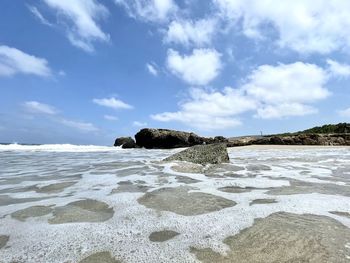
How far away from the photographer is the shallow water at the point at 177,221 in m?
2.74

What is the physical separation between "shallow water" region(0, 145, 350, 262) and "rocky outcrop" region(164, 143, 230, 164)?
304 centimetres

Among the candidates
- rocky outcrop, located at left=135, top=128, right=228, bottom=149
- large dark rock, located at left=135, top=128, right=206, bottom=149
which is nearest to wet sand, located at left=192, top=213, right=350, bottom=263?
rocky outcrop, located at left=135, top=128, right=228, bottom=149

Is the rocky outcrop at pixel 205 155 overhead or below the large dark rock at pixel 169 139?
below

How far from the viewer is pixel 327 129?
3016 cm

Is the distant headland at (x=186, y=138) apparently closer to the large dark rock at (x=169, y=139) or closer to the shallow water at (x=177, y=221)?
the large dark rock at (x=169, y=139)

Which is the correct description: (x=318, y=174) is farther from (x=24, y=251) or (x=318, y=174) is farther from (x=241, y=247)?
(x=24, y=251)

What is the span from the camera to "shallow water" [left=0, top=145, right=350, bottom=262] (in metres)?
2.74

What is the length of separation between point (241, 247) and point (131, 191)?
114 inches

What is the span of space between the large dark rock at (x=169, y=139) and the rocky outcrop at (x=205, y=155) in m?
21.4

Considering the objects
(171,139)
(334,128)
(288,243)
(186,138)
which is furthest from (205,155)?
(334,128)

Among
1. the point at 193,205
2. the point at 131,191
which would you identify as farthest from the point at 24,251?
the point at 131,191

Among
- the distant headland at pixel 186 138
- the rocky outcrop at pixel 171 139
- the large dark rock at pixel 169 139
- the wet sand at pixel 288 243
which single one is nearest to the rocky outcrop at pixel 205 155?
the wet sand at pixel 288 243

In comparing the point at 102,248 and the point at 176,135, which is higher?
the point at 176,135

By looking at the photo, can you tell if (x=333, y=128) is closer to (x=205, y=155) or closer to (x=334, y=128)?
(x=334, y=128)
